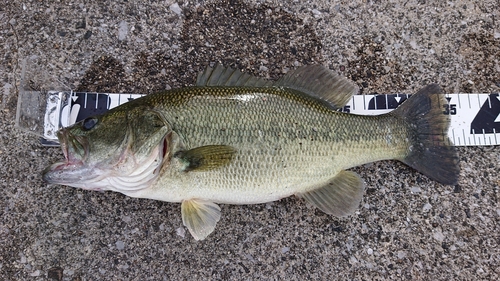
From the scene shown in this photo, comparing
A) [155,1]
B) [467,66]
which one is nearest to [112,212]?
[155,1]

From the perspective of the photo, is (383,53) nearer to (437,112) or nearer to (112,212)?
(437,112)

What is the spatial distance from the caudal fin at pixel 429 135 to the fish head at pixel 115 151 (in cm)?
147

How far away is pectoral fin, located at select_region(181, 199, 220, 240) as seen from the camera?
6.93 ft

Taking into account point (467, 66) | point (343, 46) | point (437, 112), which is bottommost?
point (437, 112)

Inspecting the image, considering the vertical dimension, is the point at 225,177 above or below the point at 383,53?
below

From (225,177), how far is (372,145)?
92 centimetres

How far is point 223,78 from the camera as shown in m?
2.26

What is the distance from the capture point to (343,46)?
2.59 m

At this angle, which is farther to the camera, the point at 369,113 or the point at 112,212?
the point at 369,113

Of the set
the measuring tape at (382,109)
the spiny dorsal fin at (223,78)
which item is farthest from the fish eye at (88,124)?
the spiny dorsal fin at (223,78)

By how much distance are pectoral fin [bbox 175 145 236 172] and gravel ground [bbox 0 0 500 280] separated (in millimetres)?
510

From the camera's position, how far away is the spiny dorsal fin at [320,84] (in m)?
2.29

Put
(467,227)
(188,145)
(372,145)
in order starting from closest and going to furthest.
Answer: (188,145) → (372,145) → (467,227)

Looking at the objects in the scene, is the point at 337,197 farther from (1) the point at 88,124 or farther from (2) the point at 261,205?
(1) the point at 88,124
